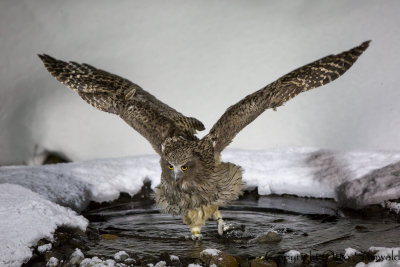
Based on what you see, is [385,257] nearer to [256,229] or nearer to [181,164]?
[256,229]

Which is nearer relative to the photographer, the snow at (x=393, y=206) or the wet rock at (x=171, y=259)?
the wet rock at (x=171, y=259)

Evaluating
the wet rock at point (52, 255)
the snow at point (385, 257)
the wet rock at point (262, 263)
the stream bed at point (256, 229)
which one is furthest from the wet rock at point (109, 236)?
the snow at point (385, 257)

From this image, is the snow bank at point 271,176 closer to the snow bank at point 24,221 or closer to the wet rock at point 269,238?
the snow bank at point 24,221

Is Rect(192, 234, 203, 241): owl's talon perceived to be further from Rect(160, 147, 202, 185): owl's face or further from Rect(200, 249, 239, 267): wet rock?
Rect(200, 249, 239, 267): wet rock

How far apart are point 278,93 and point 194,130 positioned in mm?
1045

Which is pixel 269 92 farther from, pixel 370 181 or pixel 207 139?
pixel 370 181

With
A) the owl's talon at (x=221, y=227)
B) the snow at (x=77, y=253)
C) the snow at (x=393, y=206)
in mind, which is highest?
the snow at (x=393, y=206)

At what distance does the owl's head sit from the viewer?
4.39 metres

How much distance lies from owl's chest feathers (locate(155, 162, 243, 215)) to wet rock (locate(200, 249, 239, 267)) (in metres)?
0.85

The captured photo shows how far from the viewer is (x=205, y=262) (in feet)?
12.9

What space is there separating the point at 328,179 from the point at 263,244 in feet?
6.94

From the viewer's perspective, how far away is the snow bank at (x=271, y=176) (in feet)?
18.7

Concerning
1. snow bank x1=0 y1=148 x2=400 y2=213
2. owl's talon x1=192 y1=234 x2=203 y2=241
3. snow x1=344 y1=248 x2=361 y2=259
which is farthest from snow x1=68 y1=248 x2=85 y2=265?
snow x1=344 y1=248 x2=361 y2=259

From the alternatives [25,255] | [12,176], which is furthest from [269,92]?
[12,176]
